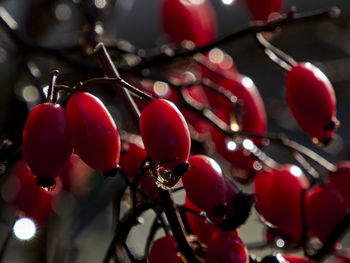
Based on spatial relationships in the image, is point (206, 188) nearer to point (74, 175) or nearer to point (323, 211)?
point (323, 211)

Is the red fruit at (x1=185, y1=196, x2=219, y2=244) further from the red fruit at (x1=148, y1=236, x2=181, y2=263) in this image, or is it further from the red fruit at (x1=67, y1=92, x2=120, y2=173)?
the red fruit at (x1=67, y1=92, x2=120, y2=173)

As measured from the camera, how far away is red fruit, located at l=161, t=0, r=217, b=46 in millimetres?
1521

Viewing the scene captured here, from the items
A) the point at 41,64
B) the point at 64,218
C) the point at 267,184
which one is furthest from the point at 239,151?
the point at 41,64

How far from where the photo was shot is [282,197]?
43.2 inches

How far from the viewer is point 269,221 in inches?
42.3

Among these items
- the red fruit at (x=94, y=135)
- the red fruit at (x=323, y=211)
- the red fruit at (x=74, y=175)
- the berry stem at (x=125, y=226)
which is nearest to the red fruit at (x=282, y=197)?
the red fruit at (x=323, y=211)

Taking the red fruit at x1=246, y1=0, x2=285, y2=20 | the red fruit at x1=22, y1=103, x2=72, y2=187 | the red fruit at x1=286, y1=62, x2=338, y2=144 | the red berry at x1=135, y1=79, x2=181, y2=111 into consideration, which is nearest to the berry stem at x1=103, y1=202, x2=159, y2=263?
the red fruit at x1=22, y1=103, x2=72, y2=187

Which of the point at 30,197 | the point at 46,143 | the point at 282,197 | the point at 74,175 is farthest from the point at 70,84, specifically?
the point at 46,143

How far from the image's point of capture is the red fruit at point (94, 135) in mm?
806

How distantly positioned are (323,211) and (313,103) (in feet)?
0.61

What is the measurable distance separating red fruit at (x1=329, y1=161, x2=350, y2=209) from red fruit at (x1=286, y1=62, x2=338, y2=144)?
10 centimetres

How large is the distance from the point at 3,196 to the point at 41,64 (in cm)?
77

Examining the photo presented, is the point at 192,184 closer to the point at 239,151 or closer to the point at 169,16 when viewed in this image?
the point at 239,151

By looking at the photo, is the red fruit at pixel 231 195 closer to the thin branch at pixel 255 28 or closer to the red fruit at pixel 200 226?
the red fruit at pixel 200 226
